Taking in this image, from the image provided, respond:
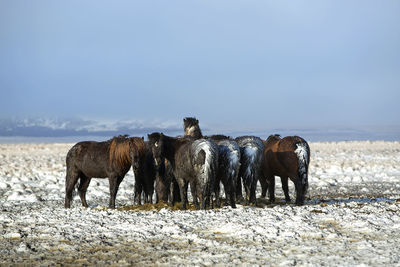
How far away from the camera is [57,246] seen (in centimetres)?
752

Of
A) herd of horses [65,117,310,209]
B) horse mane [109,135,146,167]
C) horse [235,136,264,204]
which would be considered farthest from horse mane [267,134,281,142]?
horse mane [109,135,146,167]

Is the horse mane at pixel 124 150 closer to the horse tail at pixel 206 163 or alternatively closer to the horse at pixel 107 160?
the horse at pixel 107 160

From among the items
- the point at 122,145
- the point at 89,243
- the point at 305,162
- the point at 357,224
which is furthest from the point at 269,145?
the point at 89,243

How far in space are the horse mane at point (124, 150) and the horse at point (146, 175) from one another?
10.8 inches

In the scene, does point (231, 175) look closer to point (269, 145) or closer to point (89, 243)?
point (269, 145)

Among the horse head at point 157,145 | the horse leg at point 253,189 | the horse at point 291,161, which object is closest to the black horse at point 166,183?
the horse head at point 157,145

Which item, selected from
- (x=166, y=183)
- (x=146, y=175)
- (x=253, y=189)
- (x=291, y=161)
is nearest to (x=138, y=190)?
(x=146, y=175)

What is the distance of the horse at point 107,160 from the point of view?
11875mm

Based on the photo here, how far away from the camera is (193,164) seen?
1052cm

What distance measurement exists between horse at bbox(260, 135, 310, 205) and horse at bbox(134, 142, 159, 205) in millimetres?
2926

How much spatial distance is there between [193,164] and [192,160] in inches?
3.6

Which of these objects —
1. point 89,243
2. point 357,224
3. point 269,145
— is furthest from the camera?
point 269,145

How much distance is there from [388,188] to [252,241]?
12.0 metres

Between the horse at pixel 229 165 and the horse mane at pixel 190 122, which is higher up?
the horse mane at pixel 190 122
